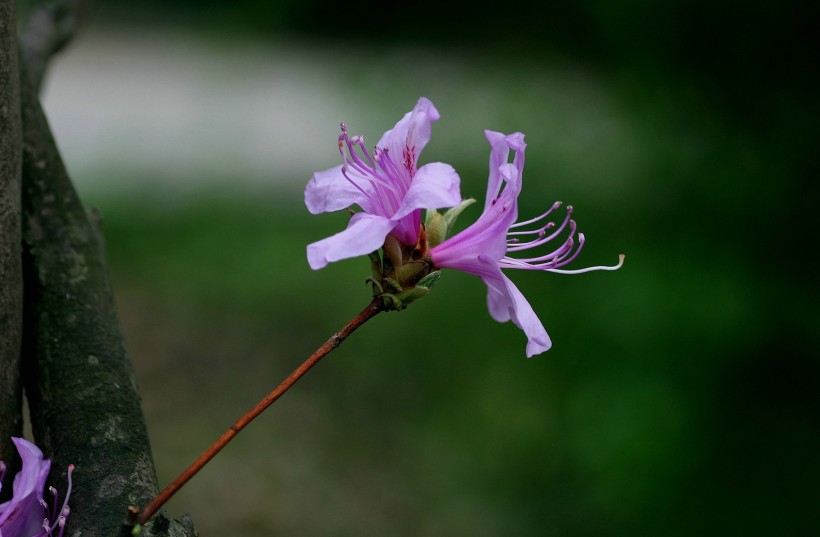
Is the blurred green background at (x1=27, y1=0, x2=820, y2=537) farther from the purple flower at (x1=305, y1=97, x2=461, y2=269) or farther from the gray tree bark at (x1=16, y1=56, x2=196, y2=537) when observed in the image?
the purple flower at (x1=305, y1=97, x2=461, y2=269)

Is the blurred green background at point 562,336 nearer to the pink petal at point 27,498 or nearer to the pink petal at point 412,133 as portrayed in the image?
the pink petal at point 27,498

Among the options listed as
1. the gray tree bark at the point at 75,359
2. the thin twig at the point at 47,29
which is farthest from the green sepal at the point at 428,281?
the thin twig at the point at 47,29

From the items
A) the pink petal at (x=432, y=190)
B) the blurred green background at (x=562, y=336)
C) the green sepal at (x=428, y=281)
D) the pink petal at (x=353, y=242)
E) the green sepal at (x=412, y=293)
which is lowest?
the blurred green background at (x=562, y=336)

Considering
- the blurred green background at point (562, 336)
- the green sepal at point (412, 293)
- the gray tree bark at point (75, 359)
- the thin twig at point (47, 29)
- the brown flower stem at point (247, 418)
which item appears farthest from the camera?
the blurred green background at point (562, 336)

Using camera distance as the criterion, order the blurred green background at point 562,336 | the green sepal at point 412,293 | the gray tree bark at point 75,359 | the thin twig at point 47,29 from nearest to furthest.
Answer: the green sepal at point 412,293 → the gray tree bark at point 75,359 → the thin twig at point 47,29 → the blurred green background at point 562,336

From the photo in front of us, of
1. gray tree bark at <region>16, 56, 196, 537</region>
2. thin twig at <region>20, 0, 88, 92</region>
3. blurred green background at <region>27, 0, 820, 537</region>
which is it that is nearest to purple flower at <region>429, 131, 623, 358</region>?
gray tree bark at <region>16, 56, 196, 537</region>

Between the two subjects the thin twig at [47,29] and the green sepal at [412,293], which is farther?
the thin twig at [47,29]
